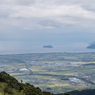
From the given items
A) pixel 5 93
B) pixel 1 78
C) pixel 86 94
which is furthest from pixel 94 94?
pixel 5 93

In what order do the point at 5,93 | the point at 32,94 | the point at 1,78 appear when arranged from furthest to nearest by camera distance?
1. the point at 1,78
2. the point at 32,94
3. the point at 5,93

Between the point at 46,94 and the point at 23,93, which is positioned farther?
the point at 46,94

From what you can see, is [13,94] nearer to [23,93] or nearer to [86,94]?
[23,93]

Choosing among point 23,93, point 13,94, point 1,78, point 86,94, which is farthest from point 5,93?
point 86,94

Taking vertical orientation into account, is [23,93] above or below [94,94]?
above

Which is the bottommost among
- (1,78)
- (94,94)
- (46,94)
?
(94,94)

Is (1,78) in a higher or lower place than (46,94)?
higher

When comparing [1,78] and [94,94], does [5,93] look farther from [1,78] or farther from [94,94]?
[94,94]

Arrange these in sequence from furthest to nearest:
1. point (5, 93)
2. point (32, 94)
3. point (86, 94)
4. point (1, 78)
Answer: point (86, 94), point (1, 78), point (32, 94), point (5, 93)

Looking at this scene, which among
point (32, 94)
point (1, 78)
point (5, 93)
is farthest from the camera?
point (1, 78)
